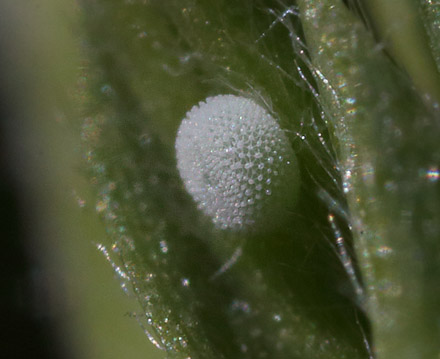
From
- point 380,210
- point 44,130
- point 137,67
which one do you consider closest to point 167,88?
point 137,67

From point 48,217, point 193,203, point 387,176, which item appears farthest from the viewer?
point 48,217

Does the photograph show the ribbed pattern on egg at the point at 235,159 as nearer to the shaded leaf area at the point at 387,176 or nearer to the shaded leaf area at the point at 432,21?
the shaded leaf area at the point at 387,176

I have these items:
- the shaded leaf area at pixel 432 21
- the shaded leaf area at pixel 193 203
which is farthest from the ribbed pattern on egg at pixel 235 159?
the shaded leaf area at pixel 432 21

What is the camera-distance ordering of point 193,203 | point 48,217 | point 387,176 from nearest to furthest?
point 387,176 → point 193,203 → point 48,217

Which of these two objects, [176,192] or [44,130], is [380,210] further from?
[44,130]

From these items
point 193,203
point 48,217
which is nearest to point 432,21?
point 193,203

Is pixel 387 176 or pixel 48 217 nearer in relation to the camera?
pixel 387 176

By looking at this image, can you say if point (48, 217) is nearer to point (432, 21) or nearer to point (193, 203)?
point (193, 203)
